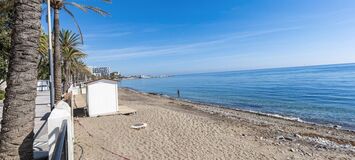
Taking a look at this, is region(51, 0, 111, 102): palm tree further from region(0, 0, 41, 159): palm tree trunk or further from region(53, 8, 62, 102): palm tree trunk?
region(0, 0, 41, 159): palm tree trunk

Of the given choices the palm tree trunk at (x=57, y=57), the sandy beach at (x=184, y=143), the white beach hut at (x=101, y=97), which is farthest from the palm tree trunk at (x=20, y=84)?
the palm tree trunk at (x=57, y=57)

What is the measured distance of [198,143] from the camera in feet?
29.1

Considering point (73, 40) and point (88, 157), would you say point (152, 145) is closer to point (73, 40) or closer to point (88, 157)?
point (88, 157)

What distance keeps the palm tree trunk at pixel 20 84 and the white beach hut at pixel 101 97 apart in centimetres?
933

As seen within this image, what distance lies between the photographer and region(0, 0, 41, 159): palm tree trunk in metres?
4.09

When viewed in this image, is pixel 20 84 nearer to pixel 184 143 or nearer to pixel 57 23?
pixel 184 143

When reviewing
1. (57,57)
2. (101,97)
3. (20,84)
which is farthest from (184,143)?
(57,57)

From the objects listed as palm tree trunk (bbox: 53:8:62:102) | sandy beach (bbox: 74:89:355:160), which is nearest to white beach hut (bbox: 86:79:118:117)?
sandy beach (bbox: 74:89:355:160)

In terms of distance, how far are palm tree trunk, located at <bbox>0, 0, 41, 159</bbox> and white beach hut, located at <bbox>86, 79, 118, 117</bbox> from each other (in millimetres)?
9334

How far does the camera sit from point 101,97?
44.8ft

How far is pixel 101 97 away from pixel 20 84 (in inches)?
382

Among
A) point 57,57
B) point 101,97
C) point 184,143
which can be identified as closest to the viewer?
point 184,143

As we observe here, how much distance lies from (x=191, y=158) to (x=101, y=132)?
4351 millimetres

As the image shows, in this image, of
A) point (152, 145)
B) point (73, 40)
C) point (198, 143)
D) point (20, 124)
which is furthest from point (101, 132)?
point (73, 40)
